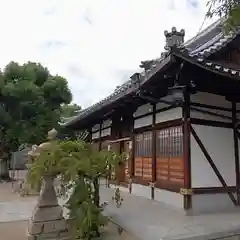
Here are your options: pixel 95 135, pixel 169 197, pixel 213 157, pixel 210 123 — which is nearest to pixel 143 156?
pixel 169 197

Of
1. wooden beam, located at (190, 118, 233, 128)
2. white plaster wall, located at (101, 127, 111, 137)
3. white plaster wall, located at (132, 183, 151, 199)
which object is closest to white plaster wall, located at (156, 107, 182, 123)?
wooden beam, located at (190, 118, 233, 128)

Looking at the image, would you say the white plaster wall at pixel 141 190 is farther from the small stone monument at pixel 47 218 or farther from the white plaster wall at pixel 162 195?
the small stone monument at pixel 47 218

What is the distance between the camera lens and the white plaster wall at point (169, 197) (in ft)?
22.5

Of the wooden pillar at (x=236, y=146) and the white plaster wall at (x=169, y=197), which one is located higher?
the wooden pillar at (x=236, y=146)

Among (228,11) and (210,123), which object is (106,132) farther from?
(228,11)

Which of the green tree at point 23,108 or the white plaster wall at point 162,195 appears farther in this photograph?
the green tree at point 23,108

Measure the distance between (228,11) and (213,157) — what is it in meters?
4.00

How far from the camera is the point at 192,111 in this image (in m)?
6.82

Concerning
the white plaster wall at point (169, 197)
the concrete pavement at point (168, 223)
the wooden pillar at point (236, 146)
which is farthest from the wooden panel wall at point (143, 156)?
the wooden pillar at point (236, 146)

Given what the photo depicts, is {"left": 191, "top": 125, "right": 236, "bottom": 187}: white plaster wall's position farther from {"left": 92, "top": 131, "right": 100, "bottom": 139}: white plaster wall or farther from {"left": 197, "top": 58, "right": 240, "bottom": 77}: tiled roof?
{"left": 92, "top": 131, "right": 100, "bottom": 139}: white plaster wall

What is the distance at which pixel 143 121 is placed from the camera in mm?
9211

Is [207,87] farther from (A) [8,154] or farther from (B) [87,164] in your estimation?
(A) [8,154]

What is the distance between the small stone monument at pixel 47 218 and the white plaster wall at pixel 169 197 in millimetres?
3084

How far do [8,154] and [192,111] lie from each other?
1233cm
